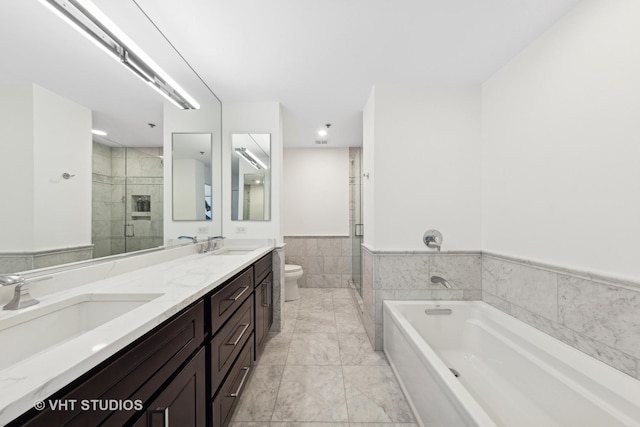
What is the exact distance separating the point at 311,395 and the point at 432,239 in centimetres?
154

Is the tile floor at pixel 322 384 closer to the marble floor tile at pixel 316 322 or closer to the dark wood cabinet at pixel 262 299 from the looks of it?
the marble floor tile at pixel 316 322

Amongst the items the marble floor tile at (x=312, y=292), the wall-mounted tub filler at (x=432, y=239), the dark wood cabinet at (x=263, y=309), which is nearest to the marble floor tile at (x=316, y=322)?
the dark wood cabinet at (x=263, y=309)

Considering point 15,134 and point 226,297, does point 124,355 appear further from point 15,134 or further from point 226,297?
point 15,134

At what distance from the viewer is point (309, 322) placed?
9.01 feet

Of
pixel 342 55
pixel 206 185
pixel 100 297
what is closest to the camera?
pixel 100 297

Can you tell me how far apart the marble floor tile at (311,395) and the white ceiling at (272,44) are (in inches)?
73.0

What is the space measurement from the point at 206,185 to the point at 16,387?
2.07m

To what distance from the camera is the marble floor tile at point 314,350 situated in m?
2.01

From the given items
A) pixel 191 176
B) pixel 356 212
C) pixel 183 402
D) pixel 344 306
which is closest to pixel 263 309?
pixel 183 402

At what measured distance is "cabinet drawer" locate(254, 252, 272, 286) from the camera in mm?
1958

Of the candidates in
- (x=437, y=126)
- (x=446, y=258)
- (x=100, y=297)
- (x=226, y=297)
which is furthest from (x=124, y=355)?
(x=437, y=126)

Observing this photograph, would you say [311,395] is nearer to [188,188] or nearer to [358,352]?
[358,352]

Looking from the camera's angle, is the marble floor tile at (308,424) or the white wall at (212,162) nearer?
the marble floor tile at (308,424)

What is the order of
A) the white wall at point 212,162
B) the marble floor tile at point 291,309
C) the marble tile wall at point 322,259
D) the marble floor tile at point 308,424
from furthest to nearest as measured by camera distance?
the marble tile wall at point 322,259, the marble floor tile at point 291,309, the white wall at point 212,162, the marble floor tile at point 308,424
